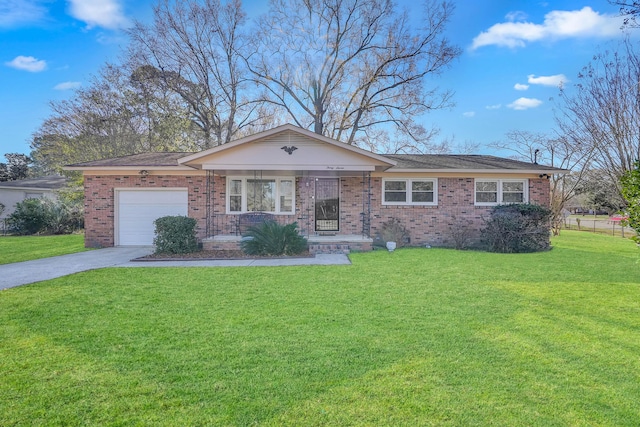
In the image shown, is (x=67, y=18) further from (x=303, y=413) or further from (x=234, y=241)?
(x=303, y=413)

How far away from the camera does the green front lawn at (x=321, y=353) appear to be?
8.19 ft

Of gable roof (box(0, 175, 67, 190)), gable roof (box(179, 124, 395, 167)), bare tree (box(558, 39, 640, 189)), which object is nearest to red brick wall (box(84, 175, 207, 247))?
gable roof (box(179, 124, 395, 167))

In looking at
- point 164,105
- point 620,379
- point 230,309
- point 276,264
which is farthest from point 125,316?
point 164,105

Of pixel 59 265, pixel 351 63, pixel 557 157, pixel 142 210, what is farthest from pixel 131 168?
pixel 557 157

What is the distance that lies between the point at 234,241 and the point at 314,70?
649 inches

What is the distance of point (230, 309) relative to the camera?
495 centimetres

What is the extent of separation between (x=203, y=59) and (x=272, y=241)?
1785cm

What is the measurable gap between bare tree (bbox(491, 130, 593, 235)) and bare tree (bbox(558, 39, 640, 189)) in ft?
4.66

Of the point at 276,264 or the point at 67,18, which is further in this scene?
the point at 67,18

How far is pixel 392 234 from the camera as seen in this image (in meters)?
12.3

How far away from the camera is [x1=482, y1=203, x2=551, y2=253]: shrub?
11242mm

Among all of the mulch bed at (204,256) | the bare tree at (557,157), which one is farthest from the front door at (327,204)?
the bare tree at (557,157)

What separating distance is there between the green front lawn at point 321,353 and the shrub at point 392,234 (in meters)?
5.74

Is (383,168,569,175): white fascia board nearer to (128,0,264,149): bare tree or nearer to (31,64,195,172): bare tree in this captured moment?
(128,0,264,149): bare tree
